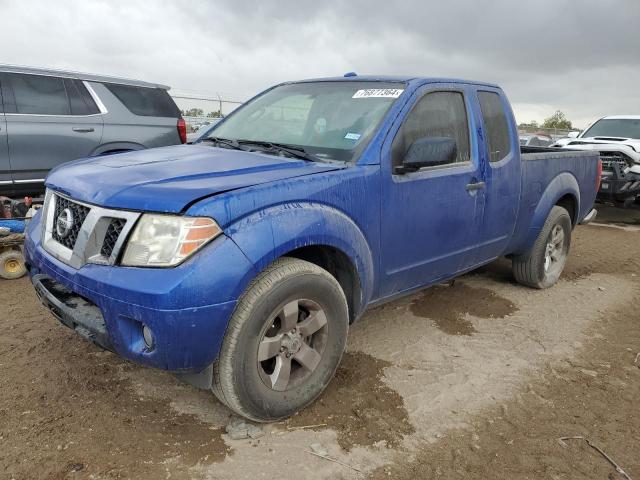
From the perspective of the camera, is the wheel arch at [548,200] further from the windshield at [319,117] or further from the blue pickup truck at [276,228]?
the windshield at [319,117]

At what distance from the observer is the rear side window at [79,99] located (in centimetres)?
638

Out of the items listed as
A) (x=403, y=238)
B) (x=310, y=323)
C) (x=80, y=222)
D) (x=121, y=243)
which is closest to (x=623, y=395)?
(x=403, y=238)

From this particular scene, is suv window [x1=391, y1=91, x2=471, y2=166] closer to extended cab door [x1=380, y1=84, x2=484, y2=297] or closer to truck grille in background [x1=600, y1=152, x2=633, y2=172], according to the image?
extended cab door [x1=380, y1=84, x2=484, y2=297]

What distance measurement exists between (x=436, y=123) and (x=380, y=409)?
1931 millimetres

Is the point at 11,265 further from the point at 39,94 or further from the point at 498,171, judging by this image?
the point at 498,171

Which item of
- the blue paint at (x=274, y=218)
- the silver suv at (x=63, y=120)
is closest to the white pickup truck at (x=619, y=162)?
the blue paint at (x=274, y=218)

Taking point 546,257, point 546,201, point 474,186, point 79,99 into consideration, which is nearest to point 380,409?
point 474,186

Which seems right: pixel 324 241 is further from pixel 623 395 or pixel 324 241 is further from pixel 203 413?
pixel 623 395

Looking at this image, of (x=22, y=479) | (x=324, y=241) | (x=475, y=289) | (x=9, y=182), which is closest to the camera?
(x=22, y=479)

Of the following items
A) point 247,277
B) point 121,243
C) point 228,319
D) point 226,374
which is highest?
point 121,243

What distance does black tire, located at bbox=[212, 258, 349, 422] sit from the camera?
96.6 inches

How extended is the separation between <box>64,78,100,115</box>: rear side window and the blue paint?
3.53m

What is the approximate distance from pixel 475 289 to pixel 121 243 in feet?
12.3

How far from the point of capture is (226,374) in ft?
8.10
